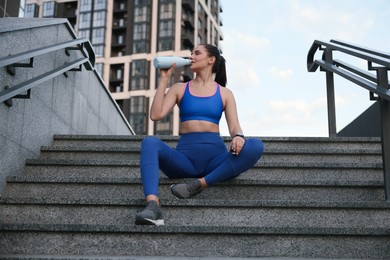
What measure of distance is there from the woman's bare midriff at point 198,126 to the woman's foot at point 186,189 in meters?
0.45

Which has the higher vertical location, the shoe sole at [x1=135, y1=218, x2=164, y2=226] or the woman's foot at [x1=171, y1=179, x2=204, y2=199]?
the woman's foot at [x1=171, y1=179, x2=204, y2=199]

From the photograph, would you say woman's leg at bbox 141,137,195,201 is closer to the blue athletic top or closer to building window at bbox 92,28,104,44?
the blue athletic top

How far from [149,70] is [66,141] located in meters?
35.4

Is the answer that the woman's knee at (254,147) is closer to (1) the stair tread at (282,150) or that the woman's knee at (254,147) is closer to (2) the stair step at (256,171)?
(2) the stair step at (256,171)

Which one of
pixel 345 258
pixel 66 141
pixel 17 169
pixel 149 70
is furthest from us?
pixel 149 70

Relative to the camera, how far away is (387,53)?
10.4ft

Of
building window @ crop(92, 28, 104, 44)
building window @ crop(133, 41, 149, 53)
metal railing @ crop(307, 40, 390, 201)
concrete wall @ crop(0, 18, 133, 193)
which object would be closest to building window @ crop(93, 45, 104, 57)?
building window @ crop(92, 28, 104, 44)

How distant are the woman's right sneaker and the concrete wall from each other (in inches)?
50.3

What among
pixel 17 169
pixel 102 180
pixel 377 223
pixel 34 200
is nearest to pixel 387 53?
pixel 377 223

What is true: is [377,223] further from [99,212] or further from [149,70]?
[149,70]

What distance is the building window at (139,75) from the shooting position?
39406 mm

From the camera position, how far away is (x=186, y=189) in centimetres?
286

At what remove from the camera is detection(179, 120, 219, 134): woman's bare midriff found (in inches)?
127

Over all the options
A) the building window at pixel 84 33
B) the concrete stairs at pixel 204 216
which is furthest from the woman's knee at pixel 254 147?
the building window at pixel 84 33
